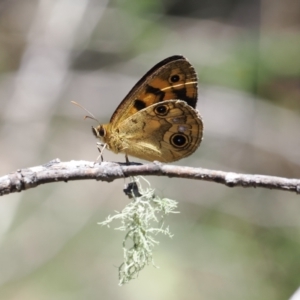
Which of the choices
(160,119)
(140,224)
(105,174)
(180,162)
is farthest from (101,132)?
(180,162)

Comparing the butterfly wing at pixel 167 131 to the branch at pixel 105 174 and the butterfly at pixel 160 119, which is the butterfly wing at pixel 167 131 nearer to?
the butterfly at pixel 160 119

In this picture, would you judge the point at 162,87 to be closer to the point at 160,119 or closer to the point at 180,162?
the point at 160,119

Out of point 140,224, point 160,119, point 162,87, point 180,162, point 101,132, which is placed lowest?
point 140,224

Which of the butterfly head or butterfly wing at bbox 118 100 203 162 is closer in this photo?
butterfly wing at bbox 118 100 203 162

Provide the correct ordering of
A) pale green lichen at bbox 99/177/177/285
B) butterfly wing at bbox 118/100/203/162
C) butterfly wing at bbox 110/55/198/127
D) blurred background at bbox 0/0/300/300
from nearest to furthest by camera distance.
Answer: pale green lichen at bbox 99/177/177/285, butterfly wing at bbox 118/100/203/162, butterfly wing at bbox 110/55/198/127, blurred background at bbox 0/0/300/300

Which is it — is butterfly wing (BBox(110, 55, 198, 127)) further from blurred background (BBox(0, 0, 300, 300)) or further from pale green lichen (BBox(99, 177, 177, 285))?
blurred background (BBox(0, 0, 300, 300))

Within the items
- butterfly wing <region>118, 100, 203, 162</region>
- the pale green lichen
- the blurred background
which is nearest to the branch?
the pale green lichen
